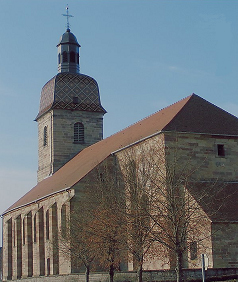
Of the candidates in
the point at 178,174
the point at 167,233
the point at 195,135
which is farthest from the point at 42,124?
the point at 167,233

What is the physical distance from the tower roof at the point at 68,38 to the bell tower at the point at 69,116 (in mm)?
2454

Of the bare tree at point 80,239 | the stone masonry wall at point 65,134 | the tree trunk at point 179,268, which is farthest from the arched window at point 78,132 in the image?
the tree trunk at point 179,268

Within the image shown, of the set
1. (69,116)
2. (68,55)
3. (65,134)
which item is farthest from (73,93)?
(68,55)

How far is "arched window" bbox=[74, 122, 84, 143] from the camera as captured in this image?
168ft

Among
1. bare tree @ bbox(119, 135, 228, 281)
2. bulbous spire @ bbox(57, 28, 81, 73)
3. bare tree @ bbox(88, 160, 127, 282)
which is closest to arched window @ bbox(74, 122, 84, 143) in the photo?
bulbous spire @ bbox(57, 28, 81, 73)

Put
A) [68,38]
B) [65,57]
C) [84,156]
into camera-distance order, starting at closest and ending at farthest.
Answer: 1. [84,156]
2. [65,57]
3. [68,38]

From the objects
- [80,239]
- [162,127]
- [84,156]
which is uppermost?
[84,156]

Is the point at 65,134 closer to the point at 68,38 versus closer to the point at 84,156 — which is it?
the point at 84,156

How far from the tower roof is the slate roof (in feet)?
40.0

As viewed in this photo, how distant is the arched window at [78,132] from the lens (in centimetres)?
5120

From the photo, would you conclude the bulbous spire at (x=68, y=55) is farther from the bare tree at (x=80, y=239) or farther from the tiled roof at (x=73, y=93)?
the bare tree at (x=80, y=239)

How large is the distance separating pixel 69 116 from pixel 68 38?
24.1 ft

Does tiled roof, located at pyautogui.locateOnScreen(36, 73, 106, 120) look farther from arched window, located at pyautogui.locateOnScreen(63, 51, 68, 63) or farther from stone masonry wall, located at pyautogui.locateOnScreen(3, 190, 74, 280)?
stone masonry wall, located at pyautogui.locateOnScreen(3, 190, 74, 280)

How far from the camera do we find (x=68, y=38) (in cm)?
5372
